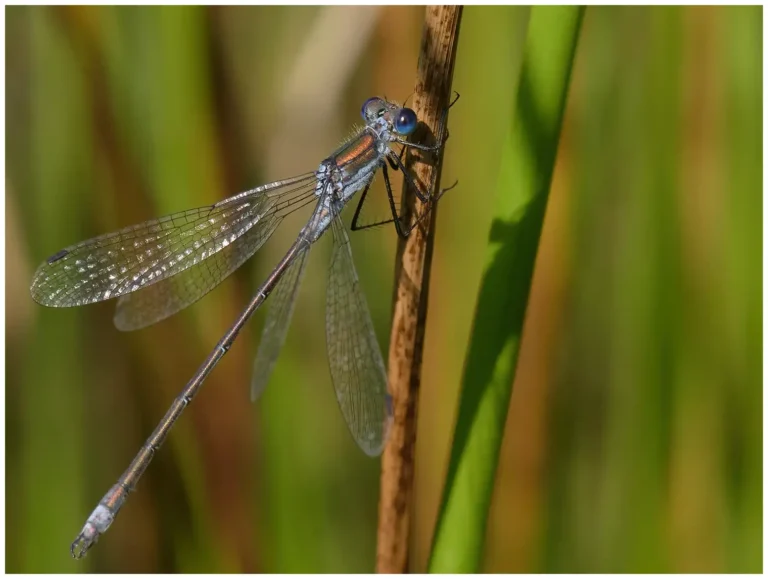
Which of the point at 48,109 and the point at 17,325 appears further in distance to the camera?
the point at 17,325

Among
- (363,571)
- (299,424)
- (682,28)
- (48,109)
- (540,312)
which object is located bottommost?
(363,571)

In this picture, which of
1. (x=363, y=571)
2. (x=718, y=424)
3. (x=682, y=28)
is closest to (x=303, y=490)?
(x=363, y=571)

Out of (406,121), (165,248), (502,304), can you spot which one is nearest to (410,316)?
(502,304)

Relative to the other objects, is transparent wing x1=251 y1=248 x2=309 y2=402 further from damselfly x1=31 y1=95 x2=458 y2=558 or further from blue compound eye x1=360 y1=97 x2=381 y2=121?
blue compound eye x1=360 y1=97 x2=381 y2=121

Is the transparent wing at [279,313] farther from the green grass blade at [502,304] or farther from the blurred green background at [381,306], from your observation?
the green grass blade at [502,304]

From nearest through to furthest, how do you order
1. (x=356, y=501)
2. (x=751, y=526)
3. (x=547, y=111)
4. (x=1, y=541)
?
(x=547, y=111)
(x=1, y=541)
(x=751, y=526)
(x=356, y=501)

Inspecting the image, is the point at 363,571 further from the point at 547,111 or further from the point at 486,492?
the point at 547,111

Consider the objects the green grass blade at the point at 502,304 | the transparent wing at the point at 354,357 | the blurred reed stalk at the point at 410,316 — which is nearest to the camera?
the green grass blade at the point at 502,304

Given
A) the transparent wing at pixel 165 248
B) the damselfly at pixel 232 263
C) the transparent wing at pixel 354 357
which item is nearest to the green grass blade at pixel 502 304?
the transparent wing at pixel 354 357
